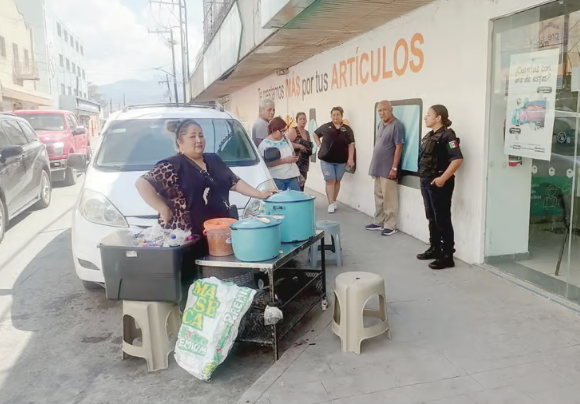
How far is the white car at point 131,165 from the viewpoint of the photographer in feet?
14.9

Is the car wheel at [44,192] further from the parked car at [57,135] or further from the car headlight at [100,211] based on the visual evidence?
the car headlight at [100,211]

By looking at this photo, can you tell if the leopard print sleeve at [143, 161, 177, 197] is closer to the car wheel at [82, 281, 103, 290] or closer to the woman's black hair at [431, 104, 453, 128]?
the car wheel at [82, 281, 103, 290]

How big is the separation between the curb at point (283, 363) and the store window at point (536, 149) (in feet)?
7.11

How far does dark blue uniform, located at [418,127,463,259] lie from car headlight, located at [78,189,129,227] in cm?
308

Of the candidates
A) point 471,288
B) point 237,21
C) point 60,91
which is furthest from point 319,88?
point 60,91

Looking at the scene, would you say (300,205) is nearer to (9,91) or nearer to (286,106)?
(286,106)

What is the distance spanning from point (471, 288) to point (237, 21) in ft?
Answer: 25.7

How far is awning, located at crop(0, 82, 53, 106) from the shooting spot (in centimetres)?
2406

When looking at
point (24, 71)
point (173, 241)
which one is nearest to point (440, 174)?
point (173, 241)

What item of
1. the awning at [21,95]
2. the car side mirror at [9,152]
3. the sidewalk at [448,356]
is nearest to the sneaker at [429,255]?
the sidewalk at [448,356]

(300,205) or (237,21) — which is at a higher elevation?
(237,21)

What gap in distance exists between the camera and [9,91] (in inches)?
965

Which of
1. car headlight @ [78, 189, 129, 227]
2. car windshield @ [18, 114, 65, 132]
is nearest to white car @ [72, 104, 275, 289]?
car headlight @ [78, 189, 129, 227]

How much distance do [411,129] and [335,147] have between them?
1775 mm
